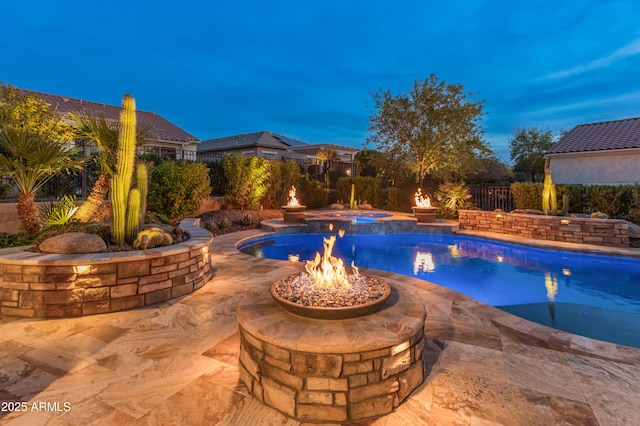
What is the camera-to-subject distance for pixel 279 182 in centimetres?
1363

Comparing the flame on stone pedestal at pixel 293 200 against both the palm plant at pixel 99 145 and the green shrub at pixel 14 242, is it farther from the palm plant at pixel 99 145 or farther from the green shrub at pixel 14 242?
the green shrub at pixel 14 242

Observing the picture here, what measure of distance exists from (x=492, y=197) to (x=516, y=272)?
311 inches

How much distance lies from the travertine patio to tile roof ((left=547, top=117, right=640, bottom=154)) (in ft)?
49.8

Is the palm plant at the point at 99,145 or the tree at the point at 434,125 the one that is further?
the tree at the point at 434,125

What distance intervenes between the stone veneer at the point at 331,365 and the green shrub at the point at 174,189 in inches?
A: 319

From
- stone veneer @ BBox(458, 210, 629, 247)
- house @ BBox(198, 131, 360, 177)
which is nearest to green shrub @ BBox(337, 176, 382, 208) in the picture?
house @ BBox(198, 131, 360, 177)

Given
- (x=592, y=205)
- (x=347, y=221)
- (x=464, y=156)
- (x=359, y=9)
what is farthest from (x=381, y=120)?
(x=359, y=9)

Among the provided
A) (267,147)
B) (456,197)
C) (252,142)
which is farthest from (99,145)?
(252,142)

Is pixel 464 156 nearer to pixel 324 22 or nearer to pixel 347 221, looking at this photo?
pixel 347 221

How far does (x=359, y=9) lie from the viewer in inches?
1174

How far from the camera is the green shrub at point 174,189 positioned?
913 cm

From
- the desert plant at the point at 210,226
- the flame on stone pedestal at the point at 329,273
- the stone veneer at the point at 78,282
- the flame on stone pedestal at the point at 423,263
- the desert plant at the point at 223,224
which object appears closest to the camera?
the flame on stone pedestal at the point at 329,273

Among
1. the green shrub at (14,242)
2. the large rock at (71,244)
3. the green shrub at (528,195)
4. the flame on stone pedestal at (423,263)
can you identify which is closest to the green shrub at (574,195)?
the green shrub at (528,195)

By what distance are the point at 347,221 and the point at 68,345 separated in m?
8.96
